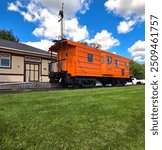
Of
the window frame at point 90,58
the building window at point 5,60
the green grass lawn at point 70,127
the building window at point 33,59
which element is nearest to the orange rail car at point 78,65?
the window frame at point 90,58

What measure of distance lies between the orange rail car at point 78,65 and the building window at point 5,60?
4.53m

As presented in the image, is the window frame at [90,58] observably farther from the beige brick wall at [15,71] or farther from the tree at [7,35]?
the tree at [7,35]

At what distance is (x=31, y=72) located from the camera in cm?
2428

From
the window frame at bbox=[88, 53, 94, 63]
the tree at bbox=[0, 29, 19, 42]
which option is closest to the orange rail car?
the window frame at bbox=[88, 53, 94, 63]

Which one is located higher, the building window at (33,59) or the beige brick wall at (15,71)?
the building window at (33,59)

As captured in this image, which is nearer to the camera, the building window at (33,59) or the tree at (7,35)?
the building window at (33,59)

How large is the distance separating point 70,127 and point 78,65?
12643mm

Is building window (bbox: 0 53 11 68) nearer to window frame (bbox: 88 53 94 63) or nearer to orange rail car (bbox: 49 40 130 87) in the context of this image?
orange rail car (bbox: 49 40 130 87)

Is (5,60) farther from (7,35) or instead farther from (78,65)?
(7,35)

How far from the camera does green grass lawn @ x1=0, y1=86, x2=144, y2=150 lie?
4.24 meters

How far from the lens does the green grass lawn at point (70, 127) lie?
4.24 m

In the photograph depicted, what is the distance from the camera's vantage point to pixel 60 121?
5.26 meters

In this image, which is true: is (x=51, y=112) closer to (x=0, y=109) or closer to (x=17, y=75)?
(x=0, y=109)

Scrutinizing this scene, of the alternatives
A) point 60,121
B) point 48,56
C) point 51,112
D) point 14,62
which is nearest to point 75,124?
point 60,121
